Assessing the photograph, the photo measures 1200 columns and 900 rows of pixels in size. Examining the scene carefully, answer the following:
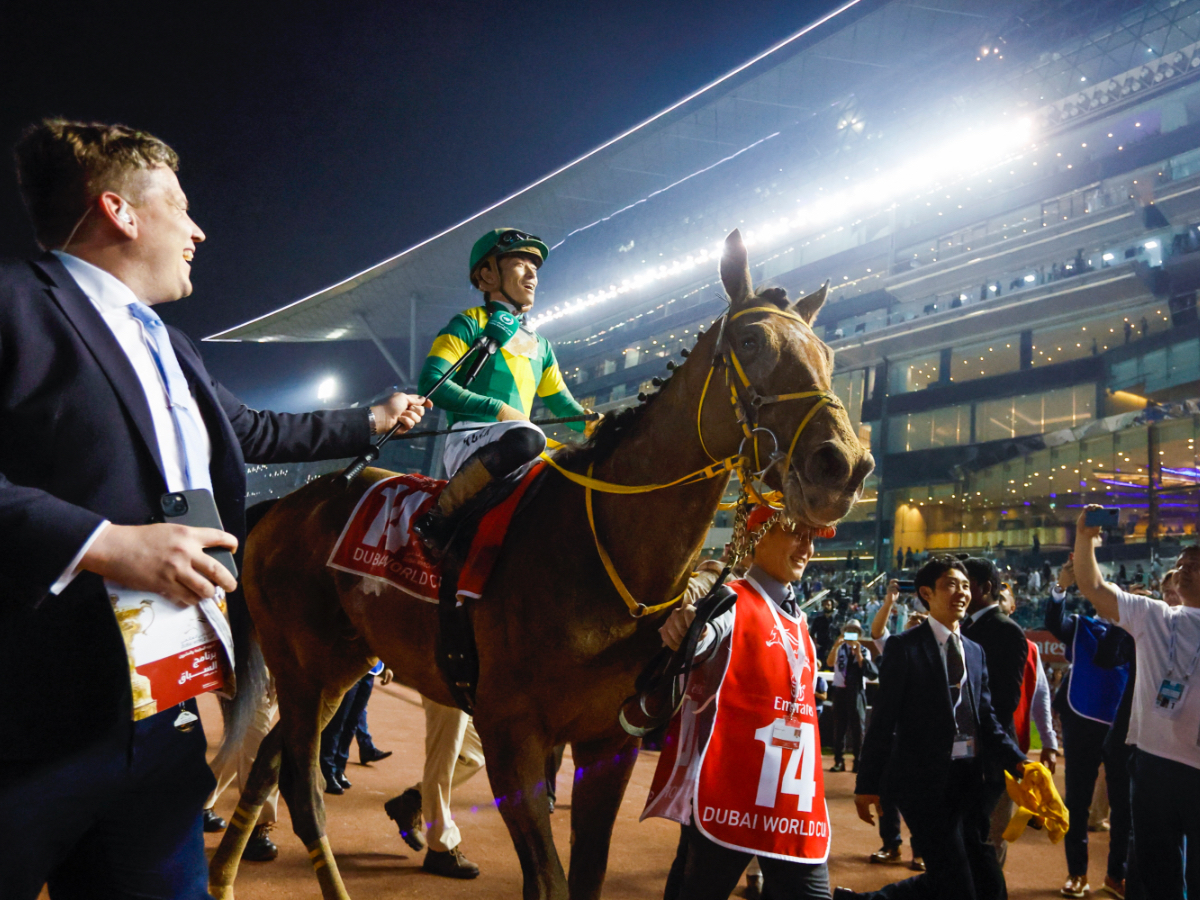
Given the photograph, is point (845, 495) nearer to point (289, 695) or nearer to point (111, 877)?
point (111, 877)

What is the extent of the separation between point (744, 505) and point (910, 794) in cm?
208

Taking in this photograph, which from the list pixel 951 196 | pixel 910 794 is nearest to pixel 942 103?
pixel 951 196

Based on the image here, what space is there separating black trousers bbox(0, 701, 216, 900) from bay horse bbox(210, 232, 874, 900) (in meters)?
1.24

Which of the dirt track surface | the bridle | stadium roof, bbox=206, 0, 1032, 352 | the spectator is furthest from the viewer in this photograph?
stadium roof, bbox=206, 0, 1032, 352

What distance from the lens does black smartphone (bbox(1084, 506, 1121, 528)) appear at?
2971mm

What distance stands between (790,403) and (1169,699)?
2614 millimetres

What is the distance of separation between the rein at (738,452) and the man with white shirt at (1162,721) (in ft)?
5.85

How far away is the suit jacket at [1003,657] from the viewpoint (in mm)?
4523

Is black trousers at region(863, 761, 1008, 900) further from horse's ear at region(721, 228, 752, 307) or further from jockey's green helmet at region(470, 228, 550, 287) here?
jockey's green helmet at region(470, 228, 550, 287)

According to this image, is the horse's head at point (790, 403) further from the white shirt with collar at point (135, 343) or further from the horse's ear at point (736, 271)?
the white shirt with collar at point (135, 343)

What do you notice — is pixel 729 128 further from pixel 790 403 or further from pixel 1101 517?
pixel 790 403

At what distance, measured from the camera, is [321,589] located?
357 centimetres

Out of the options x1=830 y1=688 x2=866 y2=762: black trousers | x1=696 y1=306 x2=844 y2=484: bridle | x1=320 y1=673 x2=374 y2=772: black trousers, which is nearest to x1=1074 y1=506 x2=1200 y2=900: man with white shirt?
x1=696 y1=306 x2=844 y2=484: bridle

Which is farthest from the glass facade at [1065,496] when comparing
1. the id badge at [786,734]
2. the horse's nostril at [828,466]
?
the horse's nostril at [828,466]
